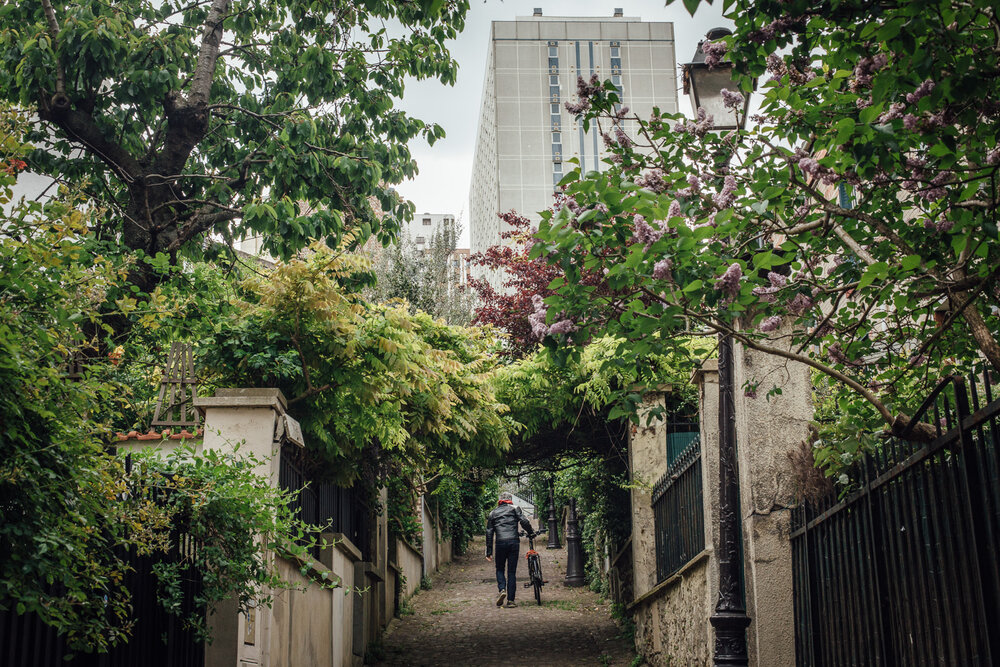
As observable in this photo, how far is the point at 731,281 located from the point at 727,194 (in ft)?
→ 2.57

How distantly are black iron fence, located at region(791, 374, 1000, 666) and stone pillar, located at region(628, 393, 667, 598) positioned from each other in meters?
5.70

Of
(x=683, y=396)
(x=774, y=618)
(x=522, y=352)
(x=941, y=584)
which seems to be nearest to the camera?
(x=941, y=584)

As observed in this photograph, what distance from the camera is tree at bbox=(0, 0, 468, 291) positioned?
1076cm

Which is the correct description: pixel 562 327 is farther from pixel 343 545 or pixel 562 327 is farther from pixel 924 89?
pixel 343 545

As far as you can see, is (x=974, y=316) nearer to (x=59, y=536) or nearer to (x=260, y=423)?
(x=59, y=536)

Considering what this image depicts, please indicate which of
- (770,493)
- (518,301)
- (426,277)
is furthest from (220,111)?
(770,493)

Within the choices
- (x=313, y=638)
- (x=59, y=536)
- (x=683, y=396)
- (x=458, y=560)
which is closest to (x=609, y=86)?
→ (x=59, y=536)

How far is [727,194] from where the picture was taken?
554cm

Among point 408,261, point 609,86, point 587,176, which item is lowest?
point 587,176

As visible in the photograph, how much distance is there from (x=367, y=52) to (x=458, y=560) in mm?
19729

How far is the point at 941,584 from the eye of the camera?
418 cm

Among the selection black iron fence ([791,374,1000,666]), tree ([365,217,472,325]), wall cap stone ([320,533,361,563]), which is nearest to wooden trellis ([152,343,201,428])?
wall cap stone ([320,533,361,563])

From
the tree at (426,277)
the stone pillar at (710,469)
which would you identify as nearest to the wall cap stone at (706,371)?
the stone pillar at (710,469)

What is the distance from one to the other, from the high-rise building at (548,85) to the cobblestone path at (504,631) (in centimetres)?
5297
